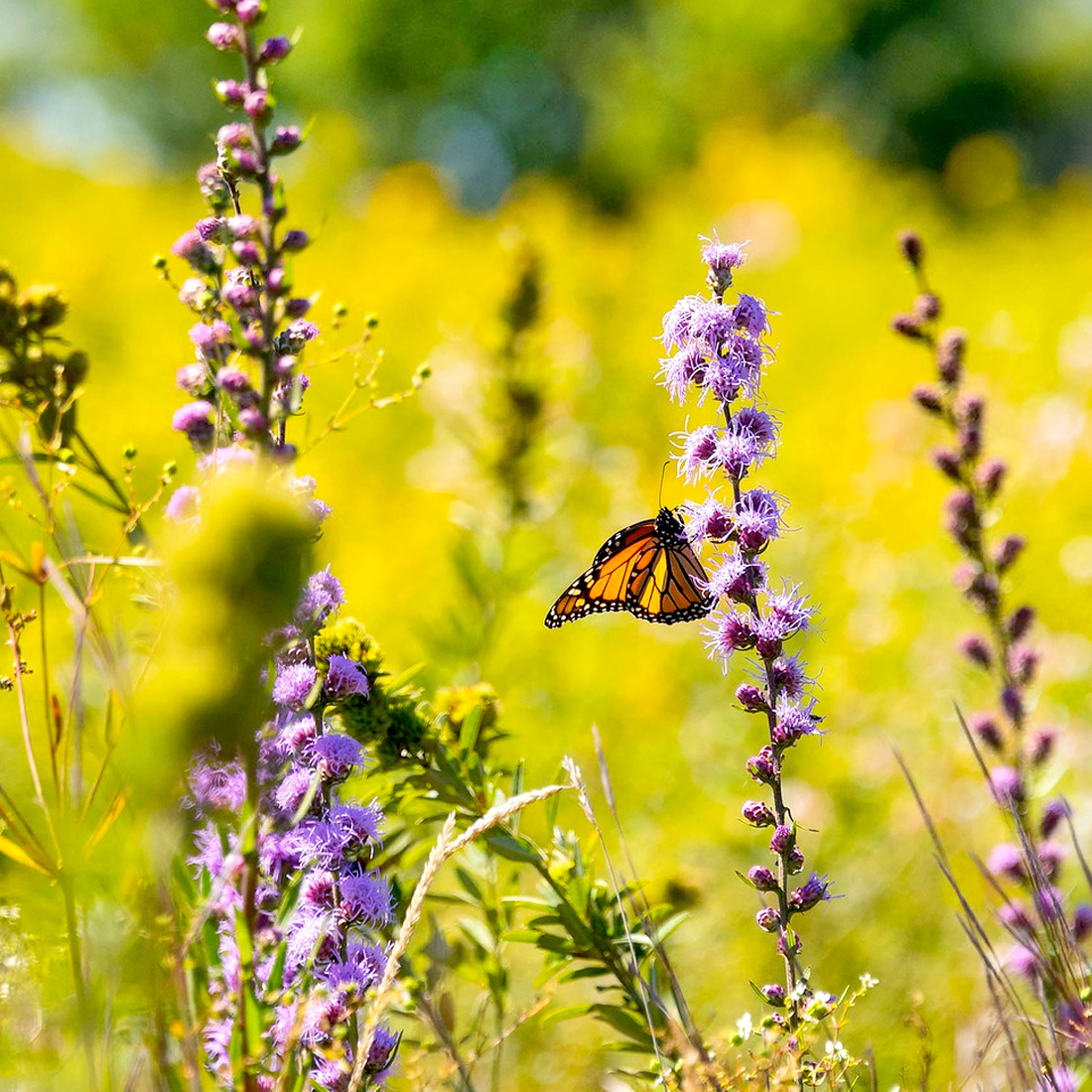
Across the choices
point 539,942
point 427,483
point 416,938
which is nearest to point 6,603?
point 539,942

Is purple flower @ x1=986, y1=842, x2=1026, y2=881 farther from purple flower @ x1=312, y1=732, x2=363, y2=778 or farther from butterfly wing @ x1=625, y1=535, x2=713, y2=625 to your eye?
purple flower @ x1=312, y1=732, x2=363, y2=778

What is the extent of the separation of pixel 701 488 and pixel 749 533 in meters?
2.26

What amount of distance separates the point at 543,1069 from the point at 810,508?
3228mm

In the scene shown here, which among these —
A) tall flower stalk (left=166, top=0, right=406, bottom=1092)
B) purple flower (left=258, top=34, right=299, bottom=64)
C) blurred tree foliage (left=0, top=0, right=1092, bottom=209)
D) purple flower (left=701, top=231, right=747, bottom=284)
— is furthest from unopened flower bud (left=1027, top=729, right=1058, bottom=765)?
blurred tree foliage (left=0, top=0, right=1092, bottom=209)

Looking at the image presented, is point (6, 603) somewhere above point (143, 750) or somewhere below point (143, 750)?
above

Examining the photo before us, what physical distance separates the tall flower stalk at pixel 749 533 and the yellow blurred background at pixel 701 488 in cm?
32

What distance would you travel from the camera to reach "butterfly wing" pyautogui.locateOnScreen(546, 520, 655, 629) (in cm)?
248

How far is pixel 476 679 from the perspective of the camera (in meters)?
2.67

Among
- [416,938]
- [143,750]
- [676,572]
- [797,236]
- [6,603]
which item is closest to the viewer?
[143,750]

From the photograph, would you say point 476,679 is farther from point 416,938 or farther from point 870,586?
point 870,586

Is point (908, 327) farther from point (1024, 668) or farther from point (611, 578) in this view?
point (611, 578)

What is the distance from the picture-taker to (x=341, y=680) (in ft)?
4.52

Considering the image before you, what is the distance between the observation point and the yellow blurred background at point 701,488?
304cm

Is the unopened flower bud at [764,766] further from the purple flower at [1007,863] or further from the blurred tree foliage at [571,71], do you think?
the blurred tree foliage at [571,71]
